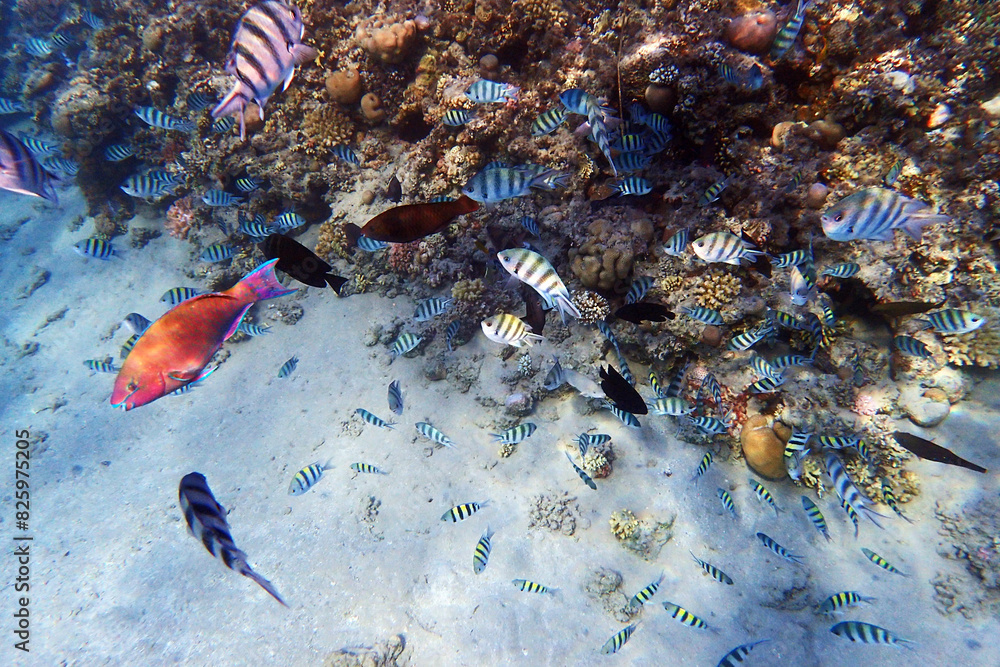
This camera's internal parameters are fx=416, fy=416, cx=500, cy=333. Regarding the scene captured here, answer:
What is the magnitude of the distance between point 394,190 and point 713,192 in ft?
16.2

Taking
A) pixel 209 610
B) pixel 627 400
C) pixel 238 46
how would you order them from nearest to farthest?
pixel 238 46, pixel 627 400, pixel 209 610

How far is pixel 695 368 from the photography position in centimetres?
521

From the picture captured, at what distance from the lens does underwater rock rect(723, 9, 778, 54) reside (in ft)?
16.5

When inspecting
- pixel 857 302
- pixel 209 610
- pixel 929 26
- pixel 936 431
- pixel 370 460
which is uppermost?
pixel 929 26

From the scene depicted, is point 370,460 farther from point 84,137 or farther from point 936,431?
point 84,137

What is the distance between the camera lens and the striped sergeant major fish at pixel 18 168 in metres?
2.75

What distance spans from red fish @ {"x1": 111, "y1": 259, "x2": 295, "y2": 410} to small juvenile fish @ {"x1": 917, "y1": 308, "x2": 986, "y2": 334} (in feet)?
18.9

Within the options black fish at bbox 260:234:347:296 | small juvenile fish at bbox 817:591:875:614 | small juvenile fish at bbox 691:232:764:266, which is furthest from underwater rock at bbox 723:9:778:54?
small juvenile fish at bbox 817:591:875:614

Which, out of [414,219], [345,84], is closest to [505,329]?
[414,219]

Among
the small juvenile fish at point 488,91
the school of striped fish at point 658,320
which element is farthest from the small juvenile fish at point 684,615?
the small juvenile fish at point 488,91

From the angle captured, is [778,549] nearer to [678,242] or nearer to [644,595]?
[644,595]

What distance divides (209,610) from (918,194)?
30.5 feet

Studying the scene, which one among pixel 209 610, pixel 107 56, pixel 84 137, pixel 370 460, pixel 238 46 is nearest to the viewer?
pixel 238 46

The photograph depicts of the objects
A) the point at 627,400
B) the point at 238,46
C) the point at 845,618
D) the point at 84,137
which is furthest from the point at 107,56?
the point at 845,618
